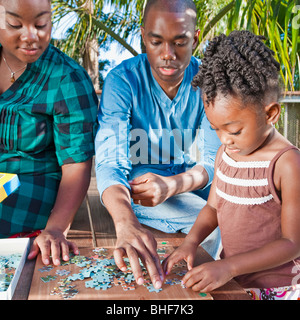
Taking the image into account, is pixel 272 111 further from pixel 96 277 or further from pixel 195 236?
pixel 96 277

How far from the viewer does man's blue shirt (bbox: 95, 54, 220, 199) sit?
185cm

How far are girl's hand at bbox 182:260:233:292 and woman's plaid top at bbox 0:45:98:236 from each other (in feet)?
2.62

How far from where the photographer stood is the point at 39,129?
1.78 metres

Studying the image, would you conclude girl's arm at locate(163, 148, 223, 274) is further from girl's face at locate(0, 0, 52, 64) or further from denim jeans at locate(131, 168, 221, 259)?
girl's face at locate(0, 0, 52, 64)

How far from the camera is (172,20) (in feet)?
5.73

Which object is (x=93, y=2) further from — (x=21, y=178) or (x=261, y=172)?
(x=261, y=172)

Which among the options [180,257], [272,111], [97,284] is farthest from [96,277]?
[272,111]

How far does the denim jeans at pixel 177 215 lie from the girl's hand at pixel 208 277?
1.92 feet

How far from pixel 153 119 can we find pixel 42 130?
53 cm

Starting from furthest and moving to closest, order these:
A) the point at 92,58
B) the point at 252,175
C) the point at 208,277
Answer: the point at 92,58
the point at 252,175
the point at 208,277

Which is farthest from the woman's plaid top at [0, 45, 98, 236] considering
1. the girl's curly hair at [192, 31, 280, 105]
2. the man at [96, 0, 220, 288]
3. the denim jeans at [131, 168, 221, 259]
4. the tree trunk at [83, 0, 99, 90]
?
the tree trunk at [83, 0, 99, 90]

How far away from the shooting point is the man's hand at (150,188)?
5.28ft

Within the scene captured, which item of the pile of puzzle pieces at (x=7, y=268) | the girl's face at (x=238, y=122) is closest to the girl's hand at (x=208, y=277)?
the girl's face at (x=238, y=122)
